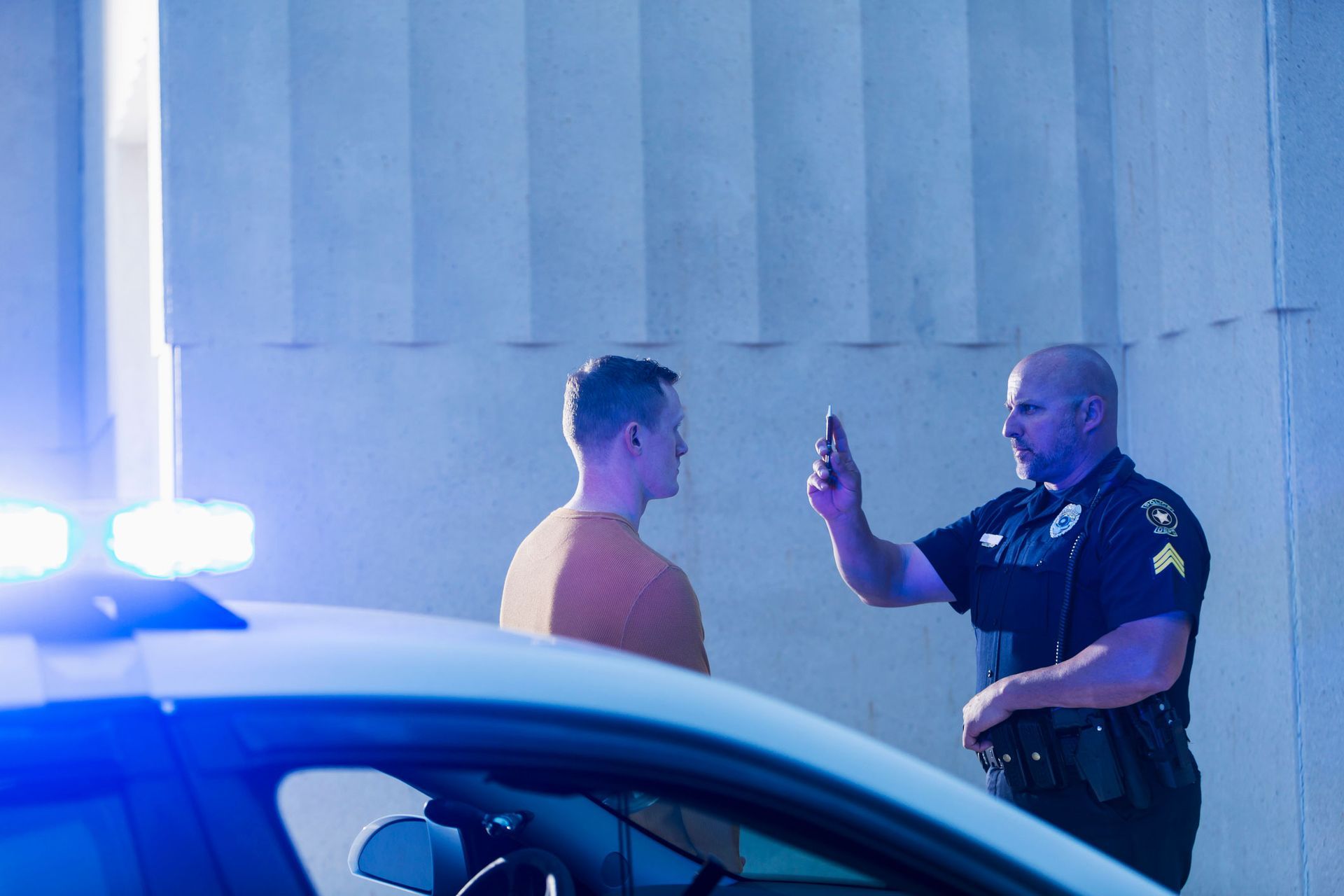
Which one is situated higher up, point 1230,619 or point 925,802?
point 925,802

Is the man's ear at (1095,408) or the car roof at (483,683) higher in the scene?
the man's ear at (1095,408)

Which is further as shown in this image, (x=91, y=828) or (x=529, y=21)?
(x=529, y=21)

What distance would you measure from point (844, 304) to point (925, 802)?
159 inches

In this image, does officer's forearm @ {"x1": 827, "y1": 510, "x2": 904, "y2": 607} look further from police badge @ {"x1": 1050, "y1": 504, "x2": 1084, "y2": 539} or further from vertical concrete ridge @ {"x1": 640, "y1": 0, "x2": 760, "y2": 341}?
vertical concrete ridge @ {"x1": 640, "y1": 0, "x2": 760, "y2": 341}

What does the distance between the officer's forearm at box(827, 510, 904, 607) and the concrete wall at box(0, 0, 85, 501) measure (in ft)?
19.4

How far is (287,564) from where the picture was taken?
15.2 feet

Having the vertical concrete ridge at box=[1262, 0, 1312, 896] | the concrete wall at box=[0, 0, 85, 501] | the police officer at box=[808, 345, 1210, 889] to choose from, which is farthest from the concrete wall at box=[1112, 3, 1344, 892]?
the concrete wall at box=[0, 0, 85, 501]

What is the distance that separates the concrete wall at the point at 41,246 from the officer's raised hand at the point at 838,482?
591cm

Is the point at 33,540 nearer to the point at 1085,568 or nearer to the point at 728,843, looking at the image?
the point at 728,843

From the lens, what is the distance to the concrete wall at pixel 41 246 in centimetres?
754

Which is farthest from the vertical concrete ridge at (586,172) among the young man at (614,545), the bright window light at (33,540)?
the bright window light at (33,540)

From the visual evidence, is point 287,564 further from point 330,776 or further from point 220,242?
point 330,776

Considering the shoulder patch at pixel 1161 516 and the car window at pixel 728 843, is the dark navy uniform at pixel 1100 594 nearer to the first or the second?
the shoulder patch at pixel 1161 516

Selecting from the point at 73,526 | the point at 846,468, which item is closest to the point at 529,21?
the point at 846,468
